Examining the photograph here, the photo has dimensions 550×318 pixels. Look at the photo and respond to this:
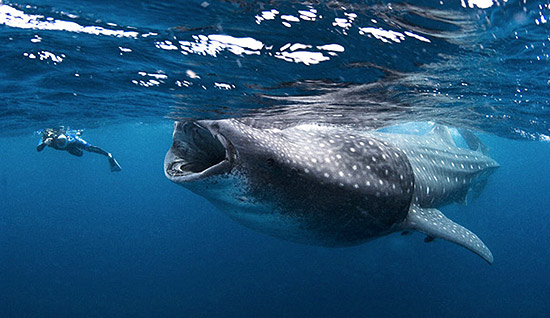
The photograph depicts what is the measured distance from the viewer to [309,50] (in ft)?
17.9

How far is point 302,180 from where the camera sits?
406cm

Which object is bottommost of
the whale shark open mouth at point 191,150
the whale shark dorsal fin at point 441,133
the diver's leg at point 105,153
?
the diver's leg at point 105,153

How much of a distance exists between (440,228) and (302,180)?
283 centimetres

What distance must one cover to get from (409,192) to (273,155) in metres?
2.43

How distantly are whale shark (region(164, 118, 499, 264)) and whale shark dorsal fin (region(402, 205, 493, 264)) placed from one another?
20mm

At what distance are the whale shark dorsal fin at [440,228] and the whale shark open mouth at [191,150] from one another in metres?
3.20

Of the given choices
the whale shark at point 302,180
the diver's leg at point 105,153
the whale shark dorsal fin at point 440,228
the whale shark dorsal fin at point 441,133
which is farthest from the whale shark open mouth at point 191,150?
the diver's leg at point 105,153

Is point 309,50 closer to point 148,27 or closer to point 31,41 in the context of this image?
point 148,27

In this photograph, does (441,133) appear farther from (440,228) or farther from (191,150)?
(191,150)

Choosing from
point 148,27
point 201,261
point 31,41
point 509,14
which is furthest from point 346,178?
point 201,261

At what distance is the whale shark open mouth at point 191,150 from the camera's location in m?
3.99

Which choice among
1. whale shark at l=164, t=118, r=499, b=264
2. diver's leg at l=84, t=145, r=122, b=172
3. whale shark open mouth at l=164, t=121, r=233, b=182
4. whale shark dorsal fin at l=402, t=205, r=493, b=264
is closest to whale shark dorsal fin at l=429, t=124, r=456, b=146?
whale shark dorsal fin at l=402, t=205, r=493, b=264

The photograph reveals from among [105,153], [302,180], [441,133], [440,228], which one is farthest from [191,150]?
[105,153]

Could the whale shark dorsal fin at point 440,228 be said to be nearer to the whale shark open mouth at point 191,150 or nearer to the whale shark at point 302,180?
the whale shark at point 302,180
